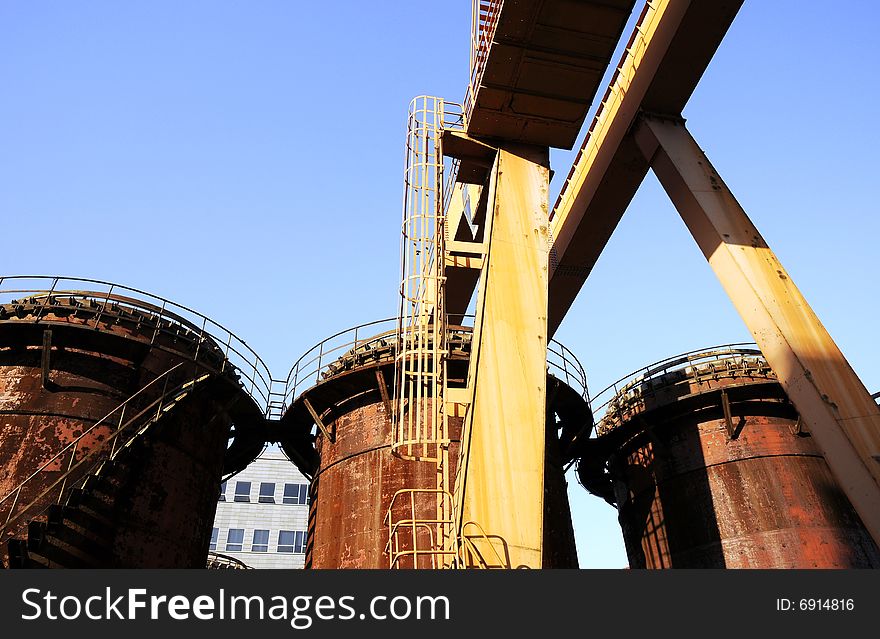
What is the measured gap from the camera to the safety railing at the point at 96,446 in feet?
35.9

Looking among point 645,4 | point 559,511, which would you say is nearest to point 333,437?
point 559,511

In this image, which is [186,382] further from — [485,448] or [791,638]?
[791,638]

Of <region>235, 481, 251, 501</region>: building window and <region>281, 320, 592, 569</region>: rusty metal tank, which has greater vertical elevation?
<region>235, 481, 251, 501</region>: building window

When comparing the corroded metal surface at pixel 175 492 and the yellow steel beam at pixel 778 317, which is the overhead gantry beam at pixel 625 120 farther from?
the corroded metal surface at pixel 175 492

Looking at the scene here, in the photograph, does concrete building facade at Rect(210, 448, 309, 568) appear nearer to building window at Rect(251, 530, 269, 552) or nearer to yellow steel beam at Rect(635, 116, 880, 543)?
building window at Rect(251, 530, 269, 552)

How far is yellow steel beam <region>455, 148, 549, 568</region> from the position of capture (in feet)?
23.9

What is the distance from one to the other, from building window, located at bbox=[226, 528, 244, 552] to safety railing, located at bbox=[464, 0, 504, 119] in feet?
146

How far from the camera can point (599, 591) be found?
4992 millimetres

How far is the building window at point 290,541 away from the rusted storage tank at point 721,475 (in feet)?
114

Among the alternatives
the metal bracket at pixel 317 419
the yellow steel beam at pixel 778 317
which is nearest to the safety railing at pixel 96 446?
the metal bracket at pixel 317 419

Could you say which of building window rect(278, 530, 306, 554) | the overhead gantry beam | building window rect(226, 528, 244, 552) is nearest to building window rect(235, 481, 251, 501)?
building window rect(226, 528, 244, 552)

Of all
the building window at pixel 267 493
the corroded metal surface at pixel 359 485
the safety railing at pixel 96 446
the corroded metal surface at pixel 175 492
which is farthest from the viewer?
the building window at pixel 267 493

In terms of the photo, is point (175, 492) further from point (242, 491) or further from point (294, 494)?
point (294, 494)

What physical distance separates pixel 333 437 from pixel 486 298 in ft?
25.3
